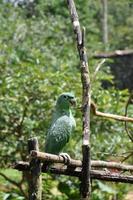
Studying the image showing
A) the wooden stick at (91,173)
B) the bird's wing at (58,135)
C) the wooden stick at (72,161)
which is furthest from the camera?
the bird's wing at (58,135)

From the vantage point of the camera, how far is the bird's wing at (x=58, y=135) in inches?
98.7

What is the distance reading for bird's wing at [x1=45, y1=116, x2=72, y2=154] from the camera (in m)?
2.51

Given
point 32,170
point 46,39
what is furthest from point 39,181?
point 46,39

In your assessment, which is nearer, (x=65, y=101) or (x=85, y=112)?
(x=85, y=112)

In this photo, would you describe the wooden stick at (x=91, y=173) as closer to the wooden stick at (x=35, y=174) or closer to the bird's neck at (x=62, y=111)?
the wooden stick at (x=35, y=174)

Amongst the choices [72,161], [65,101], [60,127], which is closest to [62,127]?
[60,127]

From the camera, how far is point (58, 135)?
2.51 m

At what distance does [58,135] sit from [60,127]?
0.04 m

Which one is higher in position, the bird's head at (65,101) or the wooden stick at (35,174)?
the bird's head at (65,101)

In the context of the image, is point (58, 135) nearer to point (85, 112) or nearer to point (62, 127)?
point (62, 127)

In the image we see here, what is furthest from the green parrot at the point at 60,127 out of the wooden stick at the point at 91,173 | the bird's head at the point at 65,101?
the wooden stick at the point at 91,173

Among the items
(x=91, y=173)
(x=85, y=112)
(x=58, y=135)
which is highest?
(x=85, y=112)

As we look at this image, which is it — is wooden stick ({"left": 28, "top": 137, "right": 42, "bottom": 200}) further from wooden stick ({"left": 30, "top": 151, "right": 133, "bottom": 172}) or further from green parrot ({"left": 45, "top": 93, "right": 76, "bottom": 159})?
green parrot ({"left": 45, "top": 93, "right": 76, "bottom": 159})

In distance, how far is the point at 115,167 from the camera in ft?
8.11
